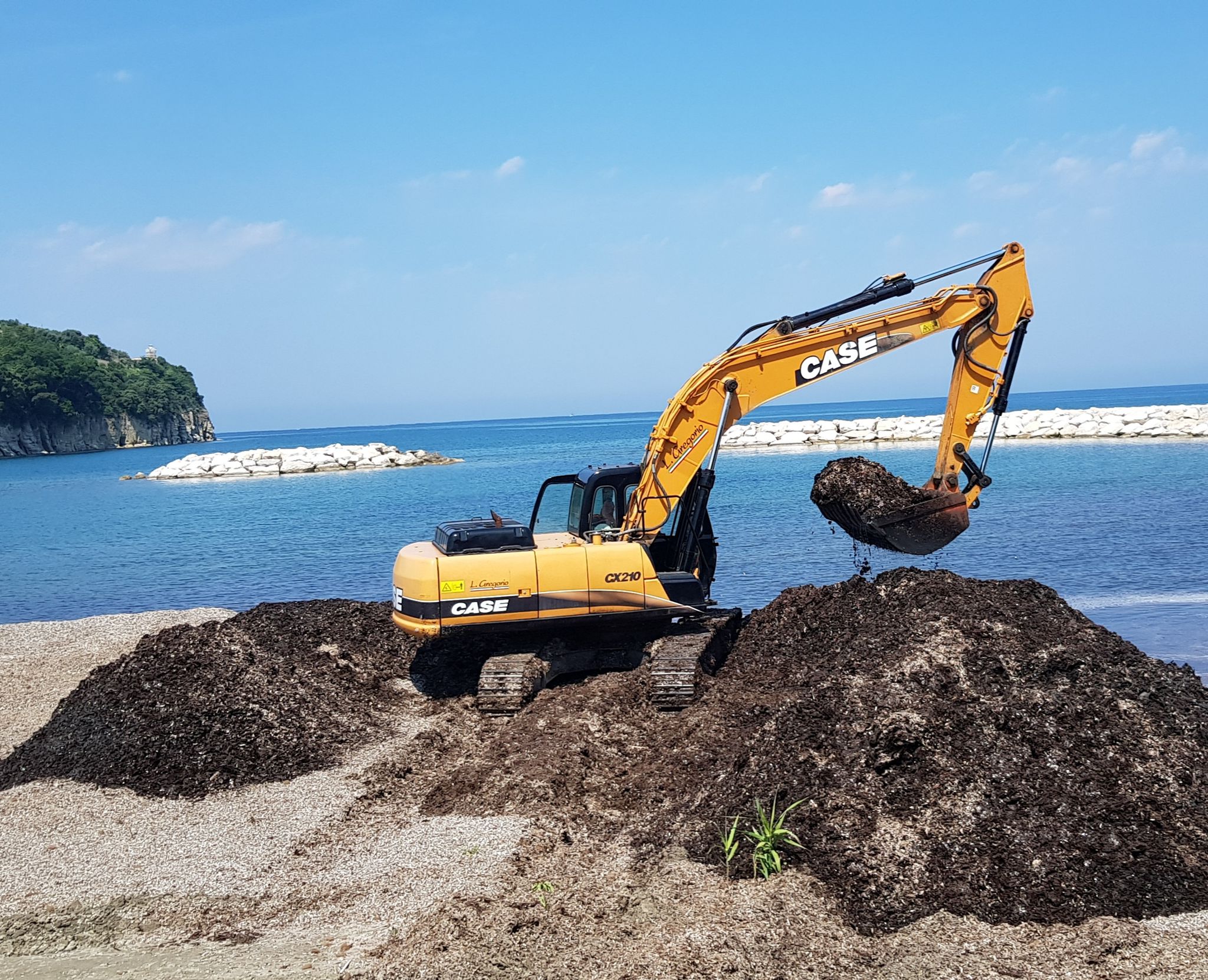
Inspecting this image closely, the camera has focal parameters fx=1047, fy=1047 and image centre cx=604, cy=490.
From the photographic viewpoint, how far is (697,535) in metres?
12.1

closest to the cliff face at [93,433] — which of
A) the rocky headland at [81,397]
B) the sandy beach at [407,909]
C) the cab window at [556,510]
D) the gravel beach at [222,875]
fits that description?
the rocky headland at [81,397]

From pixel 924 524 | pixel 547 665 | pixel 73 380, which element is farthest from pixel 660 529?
pixel 73 380

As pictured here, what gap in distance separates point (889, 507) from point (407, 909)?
730 cm

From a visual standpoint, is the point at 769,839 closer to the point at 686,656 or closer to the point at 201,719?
the point at 686,656

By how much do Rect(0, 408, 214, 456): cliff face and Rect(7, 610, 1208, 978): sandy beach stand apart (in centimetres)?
12056

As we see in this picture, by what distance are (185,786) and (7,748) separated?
3.19m

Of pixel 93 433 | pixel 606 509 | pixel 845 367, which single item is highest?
pixel 93 433

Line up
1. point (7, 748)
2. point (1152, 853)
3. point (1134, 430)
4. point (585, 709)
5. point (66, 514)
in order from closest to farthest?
1. point (1152, 853)
2. point (585, 709)
3. point (7, 748)
4. point (66, 514)
5. point (1134, 430)

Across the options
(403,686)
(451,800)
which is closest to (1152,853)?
(451,800)

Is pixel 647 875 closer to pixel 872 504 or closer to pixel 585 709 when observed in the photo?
pixel 585 709

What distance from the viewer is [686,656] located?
10.8 metres

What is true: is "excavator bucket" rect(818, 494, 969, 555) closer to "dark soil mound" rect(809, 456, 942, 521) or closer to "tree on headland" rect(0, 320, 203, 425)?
"dark soil mound" rect(809, 456, 942, 521)

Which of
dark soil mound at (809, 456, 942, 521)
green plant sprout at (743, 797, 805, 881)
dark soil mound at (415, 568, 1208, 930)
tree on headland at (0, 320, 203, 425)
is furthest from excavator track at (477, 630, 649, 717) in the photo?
tree on headland at (0, 320, 203, 425)

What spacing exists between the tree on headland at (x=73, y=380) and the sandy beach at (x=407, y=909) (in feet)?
373
